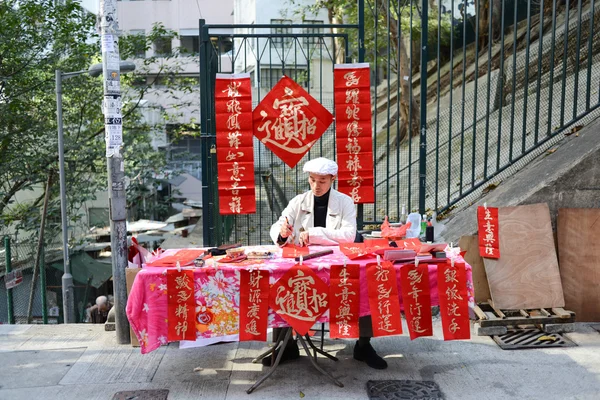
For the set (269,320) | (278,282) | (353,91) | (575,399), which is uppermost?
(353,91)

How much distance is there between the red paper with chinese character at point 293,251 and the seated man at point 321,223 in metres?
0.07

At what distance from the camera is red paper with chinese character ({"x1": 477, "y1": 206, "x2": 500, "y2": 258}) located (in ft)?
20.4

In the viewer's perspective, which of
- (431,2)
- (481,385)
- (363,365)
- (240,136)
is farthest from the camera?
(431,2)

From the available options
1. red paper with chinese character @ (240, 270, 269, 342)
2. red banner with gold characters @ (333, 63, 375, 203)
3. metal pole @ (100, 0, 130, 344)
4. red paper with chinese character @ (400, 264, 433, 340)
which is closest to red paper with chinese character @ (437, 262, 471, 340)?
red paper with chinese character @ (400, 264, 433, 340)

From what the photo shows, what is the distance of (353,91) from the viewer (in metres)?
A: 6.95

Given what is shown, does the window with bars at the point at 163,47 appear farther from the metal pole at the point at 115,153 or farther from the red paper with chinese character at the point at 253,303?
the red paper with chinese character at the point at 253,303

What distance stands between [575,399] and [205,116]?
15.1 ft

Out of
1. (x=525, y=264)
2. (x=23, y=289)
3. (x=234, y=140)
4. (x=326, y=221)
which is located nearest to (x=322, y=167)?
(x=326, y=221)

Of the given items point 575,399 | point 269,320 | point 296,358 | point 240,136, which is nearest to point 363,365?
point 296,358

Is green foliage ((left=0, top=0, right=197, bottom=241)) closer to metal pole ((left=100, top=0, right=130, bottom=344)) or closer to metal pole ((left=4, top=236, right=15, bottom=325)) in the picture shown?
metal pole ((left=4, top=236, right=15, bottom=325))

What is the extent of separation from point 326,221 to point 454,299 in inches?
57.5

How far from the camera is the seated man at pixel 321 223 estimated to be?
17.9 ft

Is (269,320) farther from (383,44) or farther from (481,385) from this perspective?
(383,44)

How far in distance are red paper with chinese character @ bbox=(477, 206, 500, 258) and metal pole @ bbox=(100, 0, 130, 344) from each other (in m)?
3.58
